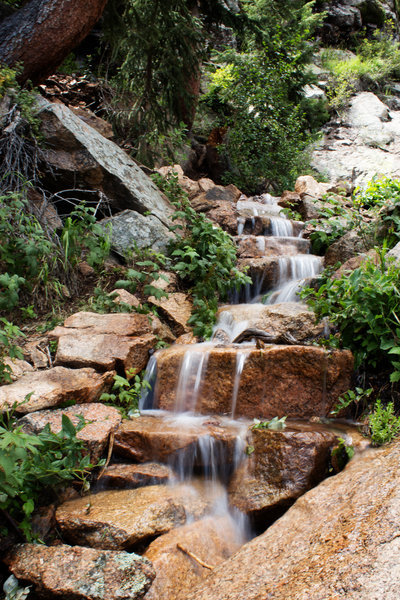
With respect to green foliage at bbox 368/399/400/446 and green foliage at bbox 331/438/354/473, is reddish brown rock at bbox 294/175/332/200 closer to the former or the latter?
green foliage at bbox 368/399/400/446

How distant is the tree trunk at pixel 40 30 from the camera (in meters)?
5.59

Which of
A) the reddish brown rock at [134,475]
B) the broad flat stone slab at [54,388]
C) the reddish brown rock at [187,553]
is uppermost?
the broad flat stone slab at [54,388]

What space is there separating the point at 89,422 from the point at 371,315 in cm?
238

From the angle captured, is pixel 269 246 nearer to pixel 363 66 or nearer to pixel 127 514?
pixel 127 514

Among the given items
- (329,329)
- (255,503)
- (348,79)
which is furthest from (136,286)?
(348,79)

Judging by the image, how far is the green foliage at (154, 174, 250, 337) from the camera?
5258mm

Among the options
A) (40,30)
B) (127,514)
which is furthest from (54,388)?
(40,30)

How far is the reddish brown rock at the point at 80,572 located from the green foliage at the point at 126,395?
144 centimetres

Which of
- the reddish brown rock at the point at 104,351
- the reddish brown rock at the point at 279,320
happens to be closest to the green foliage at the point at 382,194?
the reddish brown rock at the point at 279,320

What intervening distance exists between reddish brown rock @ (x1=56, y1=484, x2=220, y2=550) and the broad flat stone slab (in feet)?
2.69

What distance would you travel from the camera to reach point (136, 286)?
16.9 ft

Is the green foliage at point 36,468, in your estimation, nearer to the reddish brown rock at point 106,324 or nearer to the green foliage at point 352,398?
the reddish brown rock at point 106,324

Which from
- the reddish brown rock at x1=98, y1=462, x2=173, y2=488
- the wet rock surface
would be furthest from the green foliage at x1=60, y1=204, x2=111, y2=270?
the reddish brown rock at x1=98, y1=462, x2=173, y2=488

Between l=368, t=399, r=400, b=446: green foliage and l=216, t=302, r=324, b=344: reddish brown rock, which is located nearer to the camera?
l=368, t=399, r=400, b=446: green foliage
